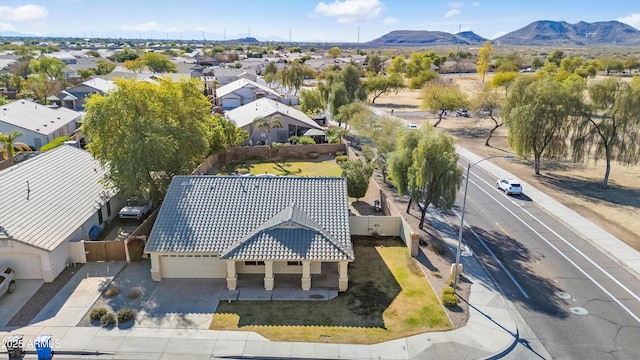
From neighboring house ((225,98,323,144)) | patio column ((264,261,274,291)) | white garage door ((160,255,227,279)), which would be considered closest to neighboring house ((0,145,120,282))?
white garage door ((160,255,227,279))

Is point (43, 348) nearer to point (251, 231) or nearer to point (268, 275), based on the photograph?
point (268, 275)

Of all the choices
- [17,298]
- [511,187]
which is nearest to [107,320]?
[17,298]

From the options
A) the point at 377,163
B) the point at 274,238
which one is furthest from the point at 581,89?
the point at 274,238

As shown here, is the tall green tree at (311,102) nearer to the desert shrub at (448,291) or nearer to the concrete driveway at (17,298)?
the desert shrub at (448,291)

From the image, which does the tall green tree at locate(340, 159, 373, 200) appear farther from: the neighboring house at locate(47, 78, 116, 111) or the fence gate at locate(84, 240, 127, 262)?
the neighboring house at locate(47, 78, 116, 111)

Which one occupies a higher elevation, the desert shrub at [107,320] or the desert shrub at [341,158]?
the desert shrub at [341,158]

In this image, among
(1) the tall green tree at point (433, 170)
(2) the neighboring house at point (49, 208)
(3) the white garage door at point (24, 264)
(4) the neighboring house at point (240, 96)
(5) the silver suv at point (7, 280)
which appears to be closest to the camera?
(5) the silver suv at point (7, 280)

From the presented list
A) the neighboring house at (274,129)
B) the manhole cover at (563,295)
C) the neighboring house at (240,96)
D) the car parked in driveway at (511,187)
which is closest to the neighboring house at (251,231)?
the manhole cover at (563,295)
